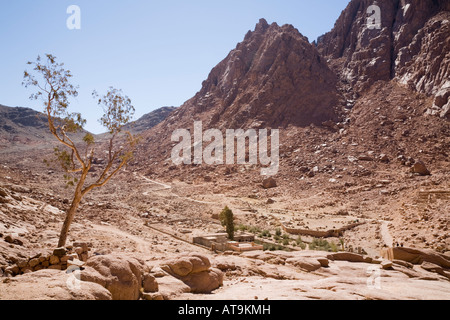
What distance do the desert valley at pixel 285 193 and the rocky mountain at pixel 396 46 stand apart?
0.95 ft

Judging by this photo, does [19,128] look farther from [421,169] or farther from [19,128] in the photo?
[421,169]

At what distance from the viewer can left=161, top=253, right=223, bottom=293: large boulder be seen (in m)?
7.42

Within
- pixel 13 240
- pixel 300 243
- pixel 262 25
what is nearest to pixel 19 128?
pixel 262 25

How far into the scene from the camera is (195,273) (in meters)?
7.75

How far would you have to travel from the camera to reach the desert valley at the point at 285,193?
7.38m

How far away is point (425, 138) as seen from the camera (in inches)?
1544

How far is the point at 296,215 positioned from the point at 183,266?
22.9 metres

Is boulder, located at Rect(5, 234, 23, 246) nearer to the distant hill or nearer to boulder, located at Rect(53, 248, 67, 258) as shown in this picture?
boulder, located at Rect(53, 248, 67, 258)

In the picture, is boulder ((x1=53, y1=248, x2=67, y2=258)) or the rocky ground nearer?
the rocky ground

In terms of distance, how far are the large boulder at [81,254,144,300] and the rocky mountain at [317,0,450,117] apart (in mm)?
46189

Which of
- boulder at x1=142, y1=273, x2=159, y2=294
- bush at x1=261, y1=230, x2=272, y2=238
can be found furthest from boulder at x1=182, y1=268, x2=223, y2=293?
bush at x1=261, y1=230, x2=272, y2=238

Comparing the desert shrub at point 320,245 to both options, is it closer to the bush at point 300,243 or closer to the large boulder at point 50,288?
the bush at point 300,243

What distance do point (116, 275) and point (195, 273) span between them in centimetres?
239

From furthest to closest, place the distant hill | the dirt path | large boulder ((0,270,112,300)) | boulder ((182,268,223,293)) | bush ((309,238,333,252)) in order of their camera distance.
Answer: the distant hill, bush ((309,238,333,252)), the dirt path, boulder ((182,268,223,293)), large boulder ((0,270,112,300))
